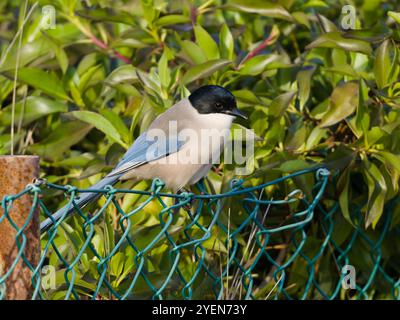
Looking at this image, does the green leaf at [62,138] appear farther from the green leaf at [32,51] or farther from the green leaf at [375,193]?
the green leaf at [375,193]

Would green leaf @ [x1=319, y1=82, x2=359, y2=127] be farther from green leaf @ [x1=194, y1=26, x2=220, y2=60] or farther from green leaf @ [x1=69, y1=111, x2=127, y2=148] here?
green leaf @ [x1=69, y1=111, x2=127, y2=148]

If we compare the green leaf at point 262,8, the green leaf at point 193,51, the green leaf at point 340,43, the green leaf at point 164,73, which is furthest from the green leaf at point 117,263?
the green leaf at point 262,8

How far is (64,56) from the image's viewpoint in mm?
3875

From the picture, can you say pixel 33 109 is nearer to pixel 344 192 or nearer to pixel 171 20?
pixel 171 20

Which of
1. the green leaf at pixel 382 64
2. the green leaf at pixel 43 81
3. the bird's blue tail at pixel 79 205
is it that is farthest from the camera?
the green leaf at pixel 43 81

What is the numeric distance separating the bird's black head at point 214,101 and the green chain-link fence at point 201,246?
336 millimetres

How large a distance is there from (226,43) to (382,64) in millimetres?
763

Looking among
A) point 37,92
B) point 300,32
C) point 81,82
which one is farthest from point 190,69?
point 300,32

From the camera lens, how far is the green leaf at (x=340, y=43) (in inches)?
143

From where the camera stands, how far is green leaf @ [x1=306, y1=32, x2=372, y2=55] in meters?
3.62

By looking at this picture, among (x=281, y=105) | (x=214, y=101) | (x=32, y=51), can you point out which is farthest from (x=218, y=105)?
(x=32, y=51)
